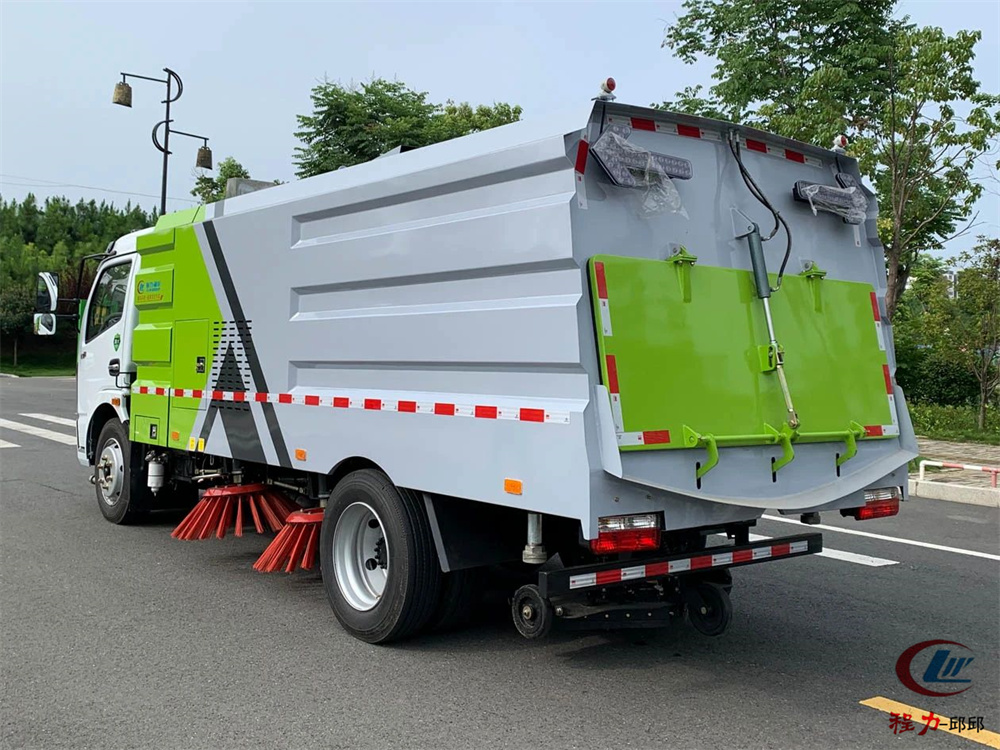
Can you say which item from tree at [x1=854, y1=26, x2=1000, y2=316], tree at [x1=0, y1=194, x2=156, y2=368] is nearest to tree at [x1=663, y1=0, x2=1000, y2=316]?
tree at [x1=854, y1=26, x2=1000, y2=316]

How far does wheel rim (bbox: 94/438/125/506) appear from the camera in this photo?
27.9 feet

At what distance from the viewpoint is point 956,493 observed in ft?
36.4

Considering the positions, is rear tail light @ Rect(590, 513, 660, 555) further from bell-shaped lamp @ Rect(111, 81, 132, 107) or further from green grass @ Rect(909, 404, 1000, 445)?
bell-shaped lamp @ Rect(111, 81, 132, 107)

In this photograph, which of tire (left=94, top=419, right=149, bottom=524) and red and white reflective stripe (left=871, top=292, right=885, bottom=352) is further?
tire (left=94, top=419, right=149, bottom=524)

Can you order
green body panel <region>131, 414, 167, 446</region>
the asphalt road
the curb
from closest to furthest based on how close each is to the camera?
the asphalt road → green body panel <region>131, 414, 167, 446</region> → the curb

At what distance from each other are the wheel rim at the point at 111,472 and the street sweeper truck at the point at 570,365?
8.73 ft

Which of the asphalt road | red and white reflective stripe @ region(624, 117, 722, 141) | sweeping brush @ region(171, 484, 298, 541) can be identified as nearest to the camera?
the asphalt road

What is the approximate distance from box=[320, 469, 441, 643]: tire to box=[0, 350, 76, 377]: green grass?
150ft

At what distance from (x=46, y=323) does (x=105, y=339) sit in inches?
38.6

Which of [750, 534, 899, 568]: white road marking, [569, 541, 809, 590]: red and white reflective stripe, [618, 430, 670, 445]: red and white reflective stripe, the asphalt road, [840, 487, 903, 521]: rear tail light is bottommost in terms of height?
the asphalt road

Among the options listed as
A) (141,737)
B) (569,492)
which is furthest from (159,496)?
(569,492)

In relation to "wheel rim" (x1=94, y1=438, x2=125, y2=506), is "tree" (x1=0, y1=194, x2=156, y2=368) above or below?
above

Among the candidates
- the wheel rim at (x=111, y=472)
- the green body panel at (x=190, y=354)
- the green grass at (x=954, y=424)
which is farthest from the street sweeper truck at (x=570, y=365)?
the green grass at (x=954, y=424)

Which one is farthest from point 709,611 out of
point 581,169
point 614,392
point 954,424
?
point 954,424
